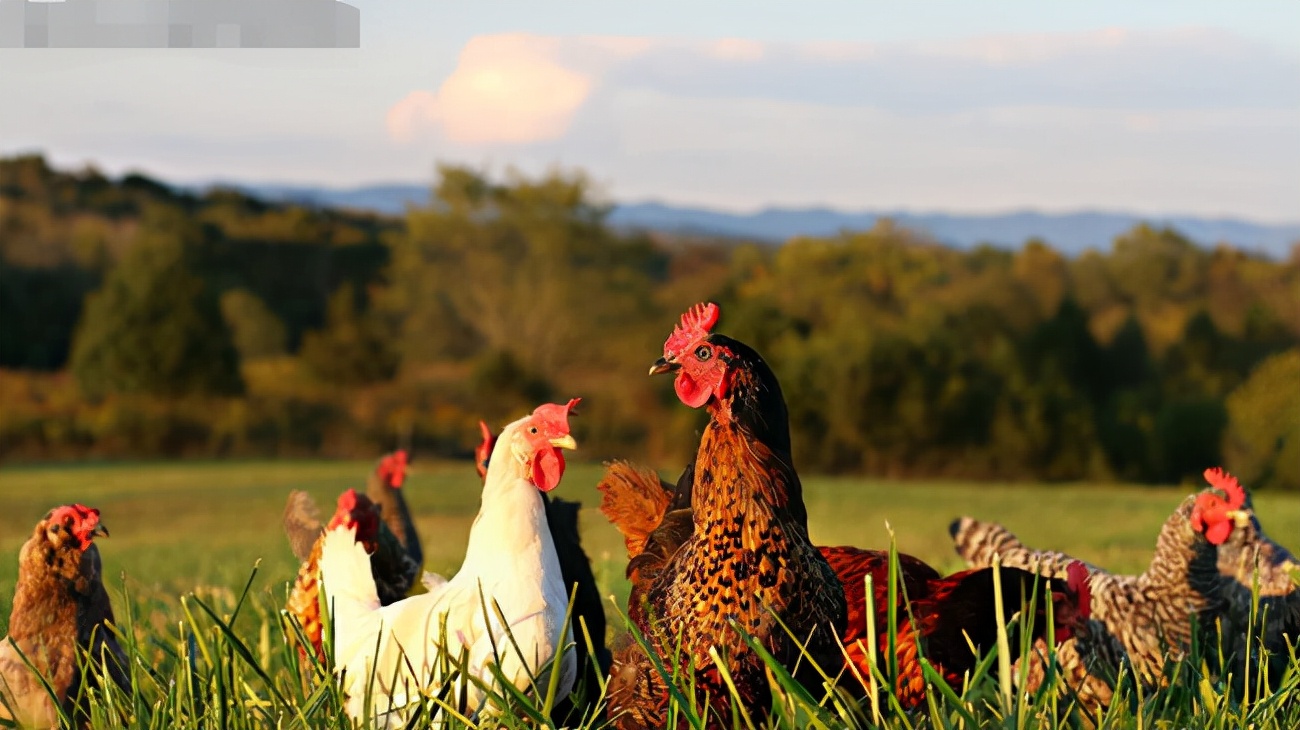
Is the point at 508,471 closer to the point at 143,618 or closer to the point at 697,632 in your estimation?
the point at 697,632

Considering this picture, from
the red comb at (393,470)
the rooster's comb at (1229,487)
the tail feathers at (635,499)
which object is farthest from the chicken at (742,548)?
the red comb at (393,470)

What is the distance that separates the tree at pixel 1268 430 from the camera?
879 inches

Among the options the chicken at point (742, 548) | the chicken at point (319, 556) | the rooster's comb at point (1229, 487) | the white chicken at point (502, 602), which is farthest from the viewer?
the rooster's comb at point (1229, 487)

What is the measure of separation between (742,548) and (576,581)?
0.78 metres

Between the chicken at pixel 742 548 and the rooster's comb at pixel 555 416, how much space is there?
419mm

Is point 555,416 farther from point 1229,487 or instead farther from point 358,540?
point 1229,487

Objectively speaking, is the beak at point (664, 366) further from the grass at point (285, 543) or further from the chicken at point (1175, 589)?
the chicken at point (1175, 589)

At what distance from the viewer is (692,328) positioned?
3.10 m

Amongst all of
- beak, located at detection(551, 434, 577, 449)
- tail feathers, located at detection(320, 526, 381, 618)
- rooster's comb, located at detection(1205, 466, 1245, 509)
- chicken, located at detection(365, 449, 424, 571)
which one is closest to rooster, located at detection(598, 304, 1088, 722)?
beak, located at detection(551, 434, 577, 449)

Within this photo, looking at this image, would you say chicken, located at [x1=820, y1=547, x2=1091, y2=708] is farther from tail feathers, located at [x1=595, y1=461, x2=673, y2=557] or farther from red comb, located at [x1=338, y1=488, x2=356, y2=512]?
red comb, located at [x1=338, y1=488, x2=356, y2=512]

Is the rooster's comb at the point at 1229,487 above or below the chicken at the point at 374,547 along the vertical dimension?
above

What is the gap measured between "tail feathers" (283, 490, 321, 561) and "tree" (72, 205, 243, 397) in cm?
2466

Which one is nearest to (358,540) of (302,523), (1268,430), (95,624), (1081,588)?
(302,523)

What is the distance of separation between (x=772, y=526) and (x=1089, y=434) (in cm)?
2411
